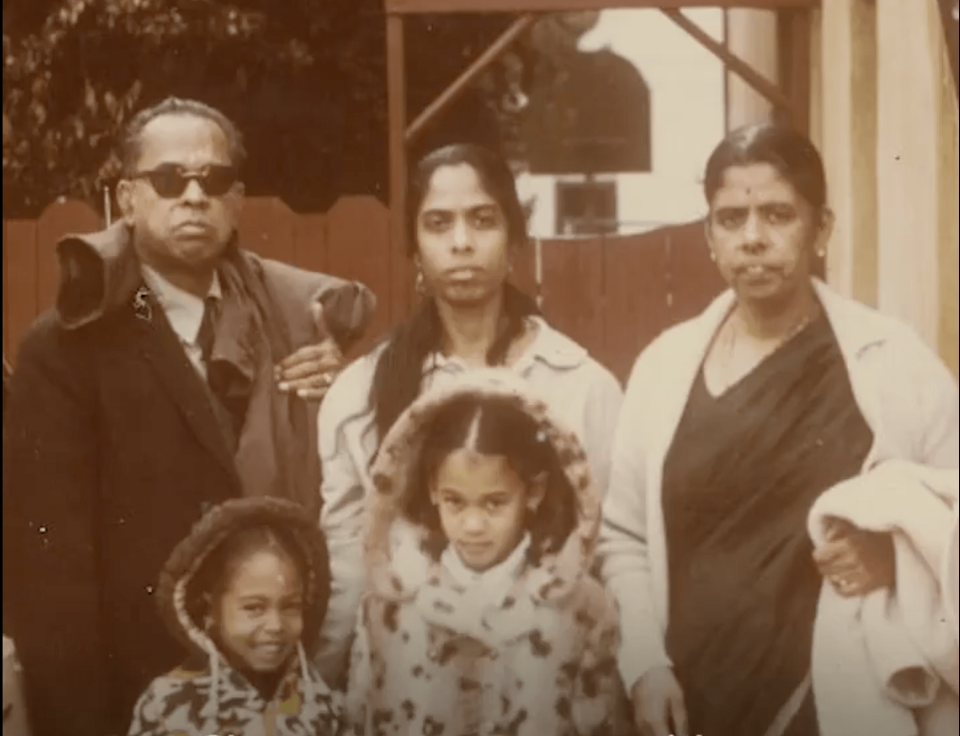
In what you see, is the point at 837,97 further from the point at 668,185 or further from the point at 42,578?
the point at 42,578

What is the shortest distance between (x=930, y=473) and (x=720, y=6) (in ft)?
4.69

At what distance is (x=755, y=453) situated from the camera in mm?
4887

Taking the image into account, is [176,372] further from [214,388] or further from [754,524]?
[754,524]

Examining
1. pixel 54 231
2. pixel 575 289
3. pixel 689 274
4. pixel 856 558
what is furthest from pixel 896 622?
pixel 54 231

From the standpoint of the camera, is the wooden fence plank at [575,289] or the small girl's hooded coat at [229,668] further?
the wooden fence plank at [575,289]

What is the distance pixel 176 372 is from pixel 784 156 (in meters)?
1.78

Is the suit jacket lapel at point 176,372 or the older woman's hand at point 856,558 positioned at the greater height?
the suit jacket lapel at point 176,372

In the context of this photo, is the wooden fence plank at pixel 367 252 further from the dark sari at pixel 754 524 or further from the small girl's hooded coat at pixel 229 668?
the dark sari at pixel 754 524

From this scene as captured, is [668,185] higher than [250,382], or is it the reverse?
[668,185]

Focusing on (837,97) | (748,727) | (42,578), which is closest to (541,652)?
(748,727)

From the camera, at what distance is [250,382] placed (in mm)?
4969

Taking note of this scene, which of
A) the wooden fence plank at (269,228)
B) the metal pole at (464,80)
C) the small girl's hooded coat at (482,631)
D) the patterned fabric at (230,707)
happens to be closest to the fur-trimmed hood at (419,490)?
the small girl's hooded coat at (482,631)

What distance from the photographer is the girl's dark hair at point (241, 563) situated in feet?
16.1

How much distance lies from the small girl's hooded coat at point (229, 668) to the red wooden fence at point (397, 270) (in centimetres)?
58
